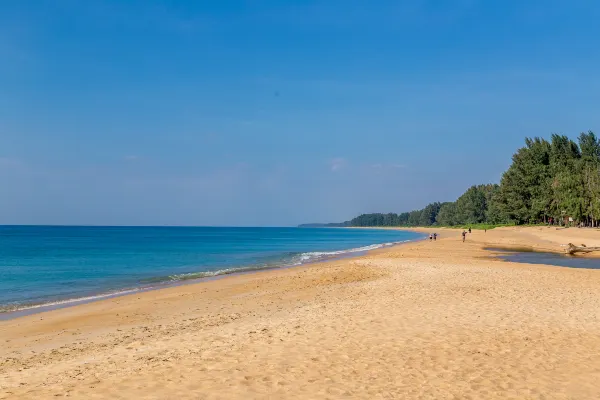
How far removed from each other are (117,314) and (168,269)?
22.1 m

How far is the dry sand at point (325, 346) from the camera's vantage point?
7965 millimetres

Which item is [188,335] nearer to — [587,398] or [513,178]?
[587,398]

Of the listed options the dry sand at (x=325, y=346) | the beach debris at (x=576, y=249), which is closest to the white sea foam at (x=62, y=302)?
the dry sand at (x=325, y=346)

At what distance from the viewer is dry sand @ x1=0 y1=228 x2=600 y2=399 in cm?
796

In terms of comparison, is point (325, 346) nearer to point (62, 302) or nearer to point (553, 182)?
point (62, 302)

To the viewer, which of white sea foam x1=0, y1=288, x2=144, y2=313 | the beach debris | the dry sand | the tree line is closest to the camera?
the dry sand

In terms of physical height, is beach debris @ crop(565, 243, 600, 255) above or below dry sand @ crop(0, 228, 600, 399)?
below

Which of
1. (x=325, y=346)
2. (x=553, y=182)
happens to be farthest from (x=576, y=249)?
(x=553, y=182)

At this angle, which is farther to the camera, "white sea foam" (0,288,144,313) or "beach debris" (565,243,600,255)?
"beach debris" (565,243,600,255)

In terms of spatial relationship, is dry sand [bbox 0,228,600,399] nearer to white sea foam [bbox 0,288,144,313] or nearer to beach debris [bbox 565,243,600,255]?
white sea foam [bbox 0,288,144,313]

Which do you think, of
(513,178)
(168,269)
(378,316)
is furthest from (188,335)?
(513,178)

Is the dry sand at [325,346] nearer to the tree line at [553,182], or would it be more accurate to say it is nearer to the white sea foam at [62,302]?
the white sea foam at [62,302]

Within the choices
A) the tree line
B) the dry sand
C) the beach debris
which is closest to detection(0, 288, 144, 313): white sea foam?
the dry sand

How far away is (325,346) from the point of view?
1060 centimetres
